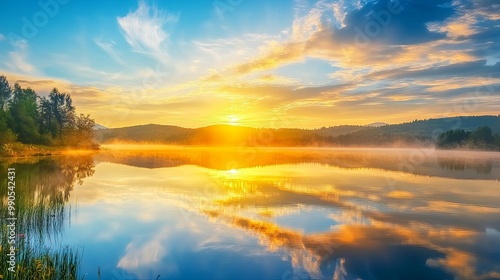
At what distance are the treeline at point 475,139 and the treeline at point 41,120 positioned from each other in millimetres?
151087

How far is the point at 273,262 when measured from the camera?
1574 centimetres

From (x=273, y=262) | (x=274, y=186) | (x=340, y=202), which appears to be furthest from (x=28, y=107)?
(x=273, y=262)

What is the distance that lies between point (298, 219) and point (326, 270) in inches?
341

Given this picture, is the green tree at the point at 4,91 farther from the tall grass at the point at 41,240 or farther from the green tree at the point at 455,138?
the green tree at the point at 455,138

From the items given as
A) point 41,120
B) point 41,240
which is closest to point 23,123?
point 41,120

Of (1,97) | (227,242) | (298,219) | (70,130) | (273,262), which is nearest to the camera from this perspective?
(273,262)

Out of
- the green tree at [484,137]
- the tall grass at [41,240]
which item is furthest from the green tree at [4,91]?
the green tree at [484,137]

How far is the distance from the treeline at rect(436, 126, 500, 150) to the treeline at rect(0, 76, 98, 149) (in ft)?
496

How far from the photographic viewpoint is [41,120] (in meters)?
115

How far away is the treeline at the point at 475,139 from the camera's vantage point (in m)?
153

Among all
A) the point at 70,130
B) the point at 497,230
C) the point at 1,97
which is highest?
the point at 1,97

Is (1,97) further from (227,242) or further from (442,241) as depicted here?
(442,241)

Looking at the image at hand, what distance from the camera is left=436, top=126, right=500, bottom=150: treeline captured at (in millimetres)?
153250

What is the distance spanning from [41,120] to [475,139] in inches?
6663
